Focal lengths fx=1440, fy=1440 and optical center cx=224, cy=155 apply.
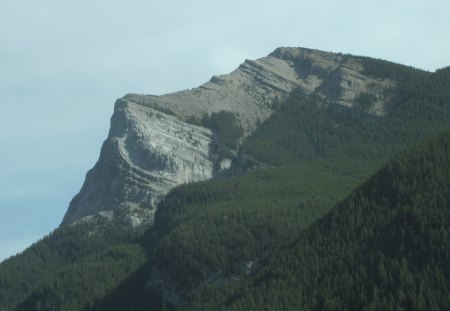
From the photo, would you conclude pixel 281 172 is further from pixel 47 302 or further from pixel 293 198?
pixel 47 302

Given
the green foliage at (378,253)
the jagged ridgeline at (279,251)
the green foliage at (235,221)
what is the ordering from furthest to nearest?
the green foliage at (235,221)
the jagged ridgeline at (279,251)
the green foliage at (378,253)

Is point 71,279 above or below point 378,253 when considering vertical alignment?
above

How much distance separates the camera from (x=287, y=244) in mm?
162625

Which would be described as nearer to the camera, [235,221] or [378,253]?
[378,253]

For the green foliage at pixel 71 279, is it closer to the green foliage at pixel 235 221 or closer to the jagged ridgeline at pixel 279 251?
the jagged ridgeline at pixel 279 251

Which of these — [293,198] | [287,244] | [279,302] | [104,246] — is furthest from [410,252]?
[104,246]

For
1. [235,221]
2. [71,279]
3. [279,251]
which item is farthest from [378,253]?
[71,279]

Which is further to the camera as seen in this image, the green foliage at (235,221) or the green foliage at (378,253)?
the green foliage at (235,221)

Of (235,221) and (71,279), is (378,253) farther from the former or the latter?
(71,279)

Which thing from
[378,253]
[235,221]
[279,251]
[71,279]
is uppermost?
[235,221]

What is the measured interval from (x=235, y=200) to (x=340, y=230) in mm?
36724

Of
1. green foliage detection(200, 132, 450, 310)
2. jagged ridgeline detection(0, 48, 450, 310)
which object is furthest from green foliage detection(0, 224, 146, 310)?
green foliage detection(200, 132, 450, 310)

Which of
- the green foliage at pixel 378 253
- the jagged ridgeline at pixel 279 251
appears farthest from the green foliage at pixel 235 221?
the green foliage at pixel 378 253

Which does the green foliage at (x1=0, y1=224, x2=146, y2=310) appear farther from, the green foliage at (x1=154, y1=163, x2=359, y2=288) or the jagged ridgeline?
the green foliage at (x1=154, y1=163, x2=359, y2=288)
